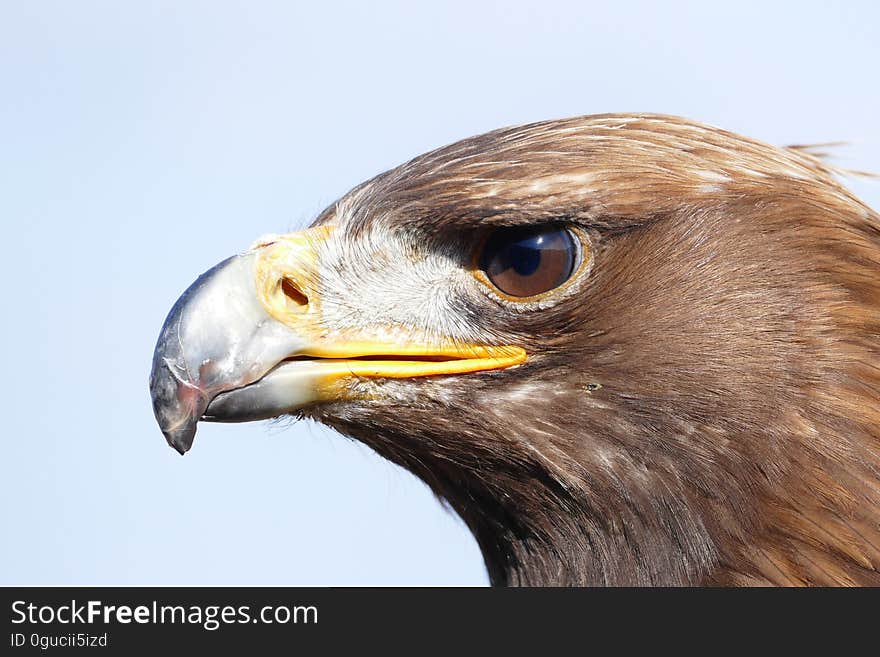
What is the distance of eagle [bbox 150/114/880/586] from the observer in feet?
12.0

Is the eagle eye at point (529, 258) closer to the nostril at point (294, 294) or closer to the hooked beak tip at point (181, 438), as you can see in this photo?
the nostril at point (294, 294)

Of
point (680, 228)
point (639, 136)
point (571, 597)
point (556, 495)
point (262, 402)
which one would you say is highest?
point (639, 136)

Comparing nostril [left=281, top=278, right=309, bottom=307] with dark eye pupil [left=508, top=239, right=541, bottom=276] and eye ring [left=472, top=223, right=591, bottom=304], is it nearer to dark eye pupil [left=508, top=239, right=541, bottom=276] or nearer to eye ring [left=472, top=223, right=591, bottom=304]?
eye ring [left=472, top=223, right=591, bottom=304]

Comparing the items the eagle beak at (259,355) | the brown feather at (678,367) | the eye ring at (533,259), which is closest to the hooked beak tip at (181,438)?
the eagle beak at (259,355)

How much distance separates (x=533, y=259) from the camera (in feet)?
12.3

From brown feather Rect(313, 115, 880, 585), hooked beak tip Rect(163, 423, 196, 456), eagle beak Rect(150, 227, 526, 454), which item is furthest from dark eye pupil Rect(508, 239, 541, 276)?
hooked beak tip Rect(163, 423, 196, 456)

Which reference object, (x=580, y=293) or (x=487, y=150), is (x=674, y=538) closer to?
(x=580, y=293)

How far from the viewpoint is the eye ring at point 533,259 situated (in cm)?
373

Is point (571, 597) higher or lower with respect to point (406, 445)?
lower

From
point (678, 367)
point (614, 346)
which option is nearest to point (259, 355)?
point (614, 346)

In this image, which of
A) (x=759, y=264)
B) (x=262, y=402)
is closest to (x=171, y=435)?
(x=262, y=402)

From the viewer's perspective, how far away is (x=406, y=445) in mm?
4129

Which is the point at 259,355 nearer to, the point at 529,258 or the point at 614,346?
the point at 529,258

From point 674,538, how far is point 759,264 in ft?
3.17
